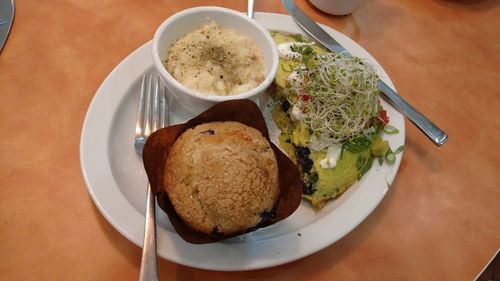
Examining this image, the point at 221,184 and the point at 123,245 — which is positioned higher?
the point at 221,184

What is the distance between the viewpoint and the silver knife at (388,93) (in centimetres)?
180

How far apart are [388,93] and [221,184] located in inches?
40.5

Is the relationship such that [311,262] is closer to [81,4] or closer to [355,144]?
[355,144]

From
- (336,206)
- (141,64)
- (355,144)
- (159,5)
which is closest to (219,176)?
(336,206)

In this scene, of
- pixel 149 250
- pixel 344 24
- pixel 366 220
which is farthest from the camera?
pixel 344 24

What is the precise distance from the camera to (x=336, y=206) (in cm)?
160

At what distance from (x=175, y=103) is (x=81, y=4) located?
2.95 feet

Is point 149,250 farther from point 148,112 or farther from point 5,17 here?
point 5,17

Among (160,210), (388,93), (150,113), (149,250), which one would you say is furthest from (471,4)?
(149,250)

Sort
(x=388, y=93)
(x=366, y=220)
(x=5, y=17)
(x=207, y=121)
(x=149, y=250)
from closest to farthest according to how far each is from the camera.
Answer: (x=149, y=250) < (x=207, y=121) < (x=366, y=220) < (x=388, y=93) < (x=5, y=17)

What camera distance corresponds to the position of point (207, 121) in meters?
1.50

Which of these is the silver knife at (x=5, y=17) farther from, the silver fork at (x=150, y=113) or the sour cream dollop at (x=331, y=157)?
the sour cream dollop at (x=331, y=157)

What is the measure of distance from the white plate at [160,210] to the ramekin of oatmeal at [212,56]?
182 mm

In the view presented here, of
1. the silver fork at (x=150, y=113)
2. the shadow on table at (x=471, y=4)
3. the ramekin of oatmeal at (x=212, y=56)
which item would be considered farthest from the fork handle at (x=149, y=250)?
the shadow on table at (x=471, y=4)
